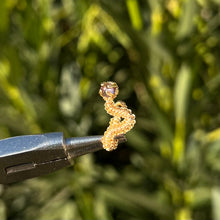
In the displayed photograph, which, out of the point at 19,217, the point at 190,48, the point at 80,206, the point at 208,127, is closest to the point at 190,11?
the point at 190,48

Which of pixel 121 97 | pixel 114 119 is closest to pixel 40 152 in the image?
pixel 114 119

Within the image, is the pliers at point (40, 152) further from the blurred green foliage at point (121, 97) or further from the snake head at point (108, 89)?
the blurred green foliage at point (121, 97)

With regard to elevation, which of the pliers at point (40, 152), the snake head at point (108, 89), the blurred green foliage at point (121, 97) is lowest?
the pliers at point (40, 152)

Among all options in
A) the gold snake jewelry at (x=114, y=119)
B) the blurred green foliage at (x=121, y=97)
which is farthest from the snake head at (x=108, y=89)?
the blurred green foliage at (x=121, y=97)

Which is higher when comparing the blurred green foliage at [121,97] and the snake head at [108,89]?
the blurred green foliage at [121,97]

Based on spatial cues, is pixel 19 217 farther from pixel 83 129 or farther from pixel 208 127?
pixel 208 127

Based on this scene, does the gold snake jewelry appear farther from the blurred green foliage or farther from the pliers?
the blurred green foliage
